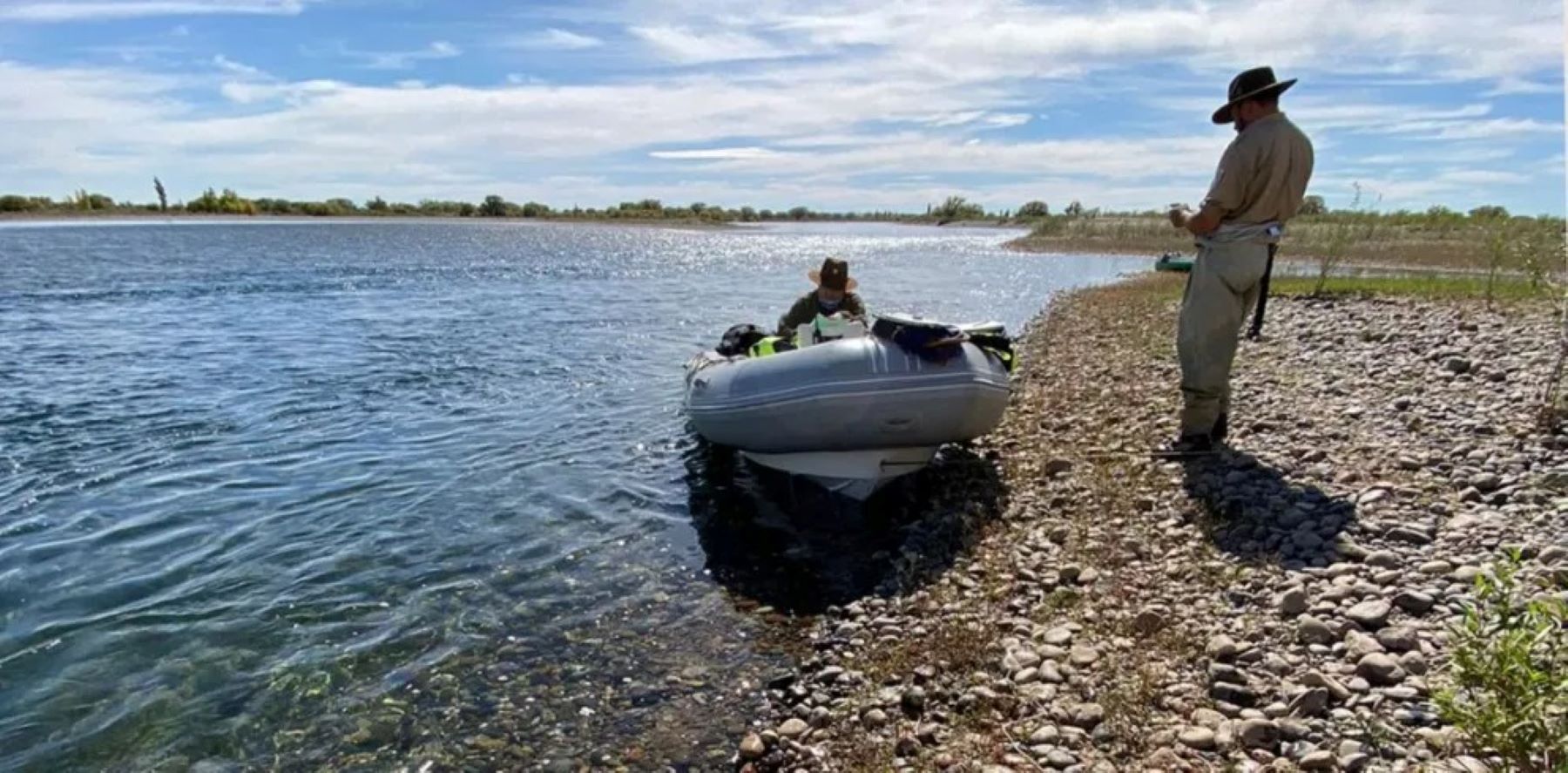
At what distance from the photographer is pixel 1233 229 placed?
21.1 feet

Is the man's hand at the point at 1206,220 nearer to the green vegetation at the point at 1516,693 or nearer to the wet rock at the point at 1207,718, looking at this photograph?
the wet rock at the point at 1207,718

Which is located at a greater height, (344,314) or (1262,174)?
(1262,174)

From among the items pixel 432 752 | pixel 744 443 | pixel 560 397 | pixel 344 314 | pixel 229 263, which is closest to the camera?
pixel 432 752

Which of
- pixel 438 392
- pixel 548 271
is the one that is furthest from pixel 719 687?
pixel 548 271

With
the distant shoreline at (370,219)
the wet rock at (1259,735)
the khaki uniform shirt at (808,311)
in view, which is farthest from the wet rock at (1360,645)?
the distant shoreline at (370,219)

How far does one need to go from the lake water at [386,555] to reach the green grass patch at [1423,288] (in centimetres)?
Result: 970

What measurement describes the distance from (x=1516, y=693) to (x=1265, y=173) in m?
4.42

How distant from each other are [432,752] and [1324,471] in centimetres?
561

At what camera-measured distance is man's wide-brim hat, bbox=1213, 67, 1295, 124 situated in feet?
19.9

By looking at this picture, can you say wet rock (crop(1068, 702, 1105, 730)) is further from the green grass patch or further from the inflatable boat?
the green grass patch

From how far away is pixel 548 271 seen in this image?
3388 cm

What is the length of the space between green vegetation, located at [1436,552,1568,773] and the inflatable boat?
4205 millimetres

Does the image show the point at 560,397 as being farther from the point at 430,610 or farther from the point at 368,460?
the point at 430,610

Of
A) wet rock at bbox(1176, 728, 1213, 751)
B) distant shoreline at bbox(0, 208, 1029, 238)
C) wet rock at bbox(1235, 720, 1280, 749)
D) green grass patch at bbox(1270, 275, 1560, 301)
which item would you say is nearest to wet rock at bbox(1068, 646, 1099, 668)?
wet rock at bbox(1176, 728, 1213, 751)
